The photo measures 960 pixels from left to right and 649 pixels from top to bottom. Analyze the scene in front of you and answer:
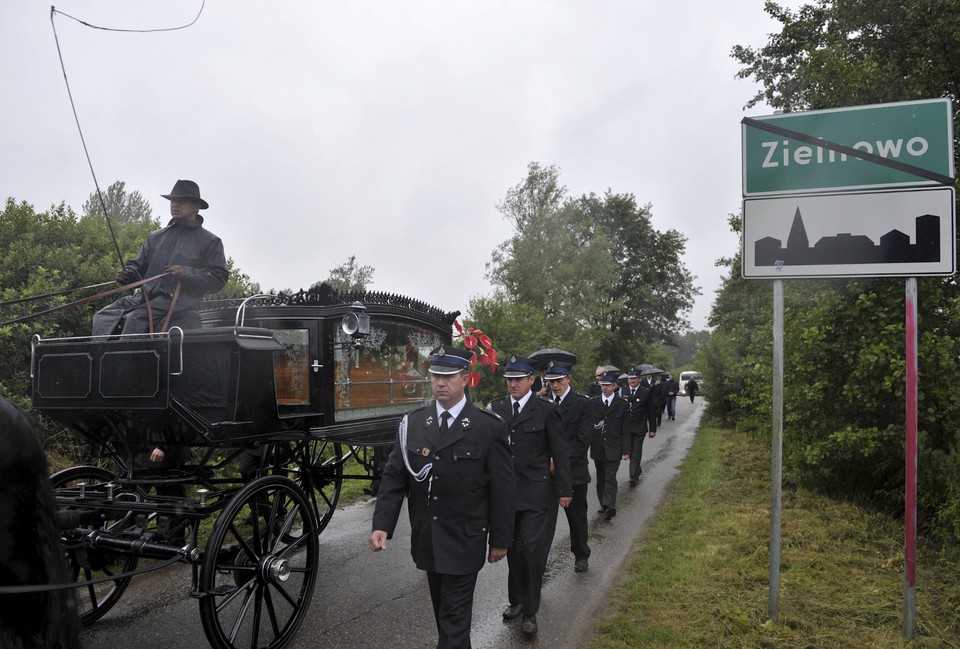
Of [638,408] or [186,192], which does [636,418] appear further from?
[186,192]

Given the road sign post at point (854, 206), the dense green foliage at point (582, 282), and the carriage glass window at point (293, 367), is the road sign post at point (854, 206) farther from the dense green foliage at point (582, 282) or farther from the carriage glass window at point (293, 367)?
the dense green foliage at point (582, 282)

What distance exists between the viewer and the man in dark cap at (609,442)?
8.55 m

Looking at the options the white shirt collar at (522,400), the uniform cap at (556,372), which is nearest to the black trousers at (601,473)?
the uniform cap at (556,372)

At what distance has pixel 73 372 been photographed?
4359 mm

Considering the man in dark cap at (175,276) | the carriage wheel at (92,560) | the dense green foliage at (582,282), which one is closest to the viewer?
the carriage wheel at (92,560)

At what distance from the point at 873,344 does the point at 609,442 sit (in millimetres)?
3562

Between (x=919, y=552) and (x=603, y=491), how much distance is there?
136 inches

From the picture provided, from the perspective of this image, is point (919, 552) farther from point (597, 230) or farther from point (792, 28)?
point (597, 230)

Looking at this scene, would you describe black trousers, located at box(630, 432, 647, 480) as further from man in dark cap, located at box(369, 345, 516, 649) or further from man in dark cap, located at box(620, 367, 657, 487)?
man in dark cap, located at box(369, 345, 516, 649)

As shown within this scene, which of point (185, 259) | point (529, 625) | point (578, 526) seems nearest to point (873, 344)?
point (578, 526)

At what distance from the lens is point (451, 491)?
3.70 metres

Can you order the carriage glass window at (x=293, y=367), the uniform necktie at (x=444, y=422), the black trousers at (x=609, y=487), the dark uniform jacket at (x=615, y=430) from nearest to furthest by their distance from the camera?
1. the uniform necktie at (x=444, y=422)
2. the carriage glass window at (x=293, y=367)
3. the black trousers at (x=609, y=487)
4. the dark uniform jacket at (x=615, y=430)

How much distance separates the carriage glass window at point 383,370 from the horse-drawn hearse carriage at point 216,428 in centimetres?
2

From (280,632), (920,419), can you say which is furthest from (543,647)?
(920,419)
